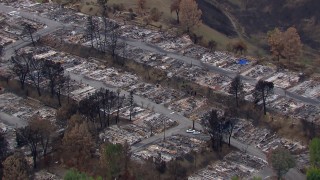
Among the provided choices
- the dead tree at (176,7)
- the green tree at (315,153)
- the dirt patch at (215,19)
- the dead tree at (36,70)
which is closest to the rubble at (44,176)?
the dead tree at (36,70)

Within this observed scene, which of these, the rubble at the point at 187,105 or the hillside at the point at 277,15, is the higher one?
the rubble at the point at 187,105

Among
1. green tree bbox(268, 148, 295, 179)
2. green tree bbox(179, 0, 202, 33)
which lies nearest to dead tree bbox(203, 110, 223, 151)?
green tree bbox(268, 148, 295, 179)

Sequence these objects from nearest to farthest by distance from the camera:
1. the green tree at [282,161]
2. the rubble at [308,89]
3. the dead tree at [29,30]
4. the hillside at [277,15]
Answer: the green tree at [282,161] < the rubble at [308,89] < the dead tree at [29,30] < the hillside at [277,15]

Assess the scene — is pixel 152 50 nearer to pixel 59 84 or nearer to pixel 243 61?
pixel 243 61

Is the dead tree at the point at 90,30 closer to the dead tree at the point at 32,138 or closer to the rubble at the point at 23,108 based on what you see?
the rubble at the point at 23,108

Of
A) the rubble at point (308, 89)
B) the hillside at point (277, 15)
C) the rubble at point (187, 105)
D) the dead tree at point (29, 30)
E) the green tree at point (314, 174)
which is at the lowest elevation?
the hillside at point (277, 15)

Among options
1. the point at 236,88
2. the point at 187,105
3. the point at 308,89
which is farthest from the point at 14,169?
the point at 308,89

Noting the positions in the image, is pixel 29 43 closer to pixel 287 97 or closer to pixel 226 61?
pixel 226 61

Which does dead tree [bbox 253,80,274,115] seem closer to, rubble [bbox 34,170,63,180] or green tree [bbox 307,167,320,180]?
green tree [bbox 307,167,320,180]
